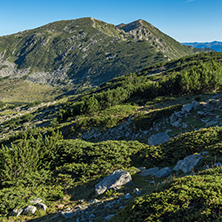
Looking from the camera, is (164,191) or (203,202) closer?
(203,202)

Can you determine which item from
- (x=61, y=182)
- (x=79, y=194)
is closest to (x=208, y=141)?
(x=79, y=194)

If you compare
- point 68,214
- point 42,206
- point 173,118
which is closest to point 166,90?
point 173,118

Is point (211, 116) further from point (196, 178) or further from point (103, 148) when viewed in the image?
point (196, 178)

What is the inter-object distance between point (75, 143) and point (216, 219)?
14.7 metres

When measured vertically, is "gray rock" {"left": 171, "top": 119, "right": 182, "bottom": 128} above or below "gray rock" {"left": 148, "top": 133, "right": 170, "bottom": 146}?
above

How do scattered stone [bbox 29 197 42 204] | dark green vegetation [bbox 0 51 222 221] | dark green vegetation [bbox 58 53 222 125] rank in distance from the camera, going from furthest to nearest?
dark green vegetation [bbox 58 53 222 125] → scattered stone [bbox 29 197 42 204] → dark green vegetation [bbox 0 51 222 221]

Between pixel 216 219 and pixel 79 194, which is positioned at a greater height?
pixel 216 219

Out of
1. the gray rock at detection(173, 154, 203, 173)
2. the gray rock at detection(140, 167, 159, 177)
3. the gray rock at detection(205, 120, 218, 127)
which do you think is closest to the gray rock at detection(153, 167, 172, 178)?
the gray rock at detection(140, 167, 159, 177)

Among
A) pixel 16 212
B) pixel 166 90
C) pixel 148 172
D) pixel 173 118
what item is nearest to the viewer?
pixel 16 212

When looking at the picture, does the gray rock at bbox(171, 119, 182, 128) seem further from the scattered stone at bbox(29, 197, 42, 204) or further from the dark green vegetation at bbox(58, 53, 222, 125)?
the dark green vegetation at bbox(58, 53, 222, 125)

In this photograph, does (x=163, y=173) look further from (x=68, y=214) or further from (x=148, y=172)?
(x=68, y=214)

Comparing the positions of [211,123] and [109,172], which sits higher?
[211,123]

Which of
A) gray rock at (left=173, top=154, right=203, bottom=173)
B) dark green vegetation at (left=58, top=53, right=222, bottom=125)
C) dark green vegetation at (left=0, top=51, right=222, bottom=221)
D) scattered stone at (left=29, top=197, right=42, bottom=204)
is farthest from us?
dark green vegetation at (left=58, top=53, right=222, bottom=125)

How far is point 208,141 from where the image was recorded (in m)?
13.2
